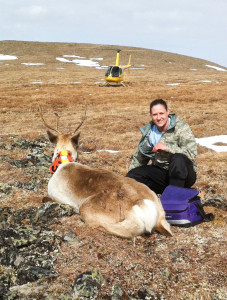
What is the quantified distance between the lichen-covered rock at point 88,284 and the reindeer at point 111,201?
0.89 meters

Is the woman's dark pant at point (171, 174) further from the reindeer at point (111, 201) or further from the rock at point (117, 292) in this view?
the rock at point (117, 292)

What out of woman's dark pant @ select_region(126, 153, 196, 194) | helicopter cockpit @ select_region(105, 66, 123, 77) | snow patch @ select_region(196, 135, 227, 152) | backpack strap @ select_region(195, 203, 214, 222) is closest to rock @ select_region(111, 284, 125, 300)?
backpack strap @ select_region(195, 203, 214, 222)

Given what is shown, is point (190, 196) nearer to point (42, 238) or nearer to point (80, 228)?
point (80, 228)

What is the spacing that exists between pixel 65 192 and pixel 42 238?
120cm

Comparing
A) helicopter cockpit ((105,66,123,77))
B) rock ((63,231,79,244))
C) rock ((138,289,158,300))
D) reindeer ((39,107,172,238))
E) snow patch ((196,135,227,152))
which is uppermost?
helicopter cockpit ((105,66,123,77))

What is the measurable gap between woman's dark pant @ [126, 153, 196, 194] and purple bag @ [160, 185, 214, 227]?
1.00 ft

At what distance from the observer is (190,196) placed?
18.3 ft

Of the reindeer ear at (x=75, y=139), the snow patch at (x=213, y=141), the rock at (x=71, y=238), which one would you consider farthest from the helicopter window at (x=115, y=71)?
the rock at (x=71, y=238)

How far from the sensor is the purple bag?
Answer: 18.1 ft

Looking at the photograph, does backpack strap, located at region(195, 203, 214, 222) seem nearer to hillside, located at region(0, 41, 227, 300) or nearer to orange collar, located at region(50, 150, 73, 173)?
hillside, located at region(0, 41, 227, 300)

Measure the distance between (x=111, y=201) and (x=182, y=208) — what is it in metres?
1.46

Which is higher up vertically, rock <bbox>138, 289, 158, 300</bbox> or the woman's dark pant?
the woman's dark pant

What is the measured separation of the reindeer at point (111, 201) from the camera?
474 centimetres

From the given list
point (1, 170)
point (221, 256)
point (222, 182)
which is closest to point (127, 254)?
point (221, 256)
